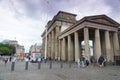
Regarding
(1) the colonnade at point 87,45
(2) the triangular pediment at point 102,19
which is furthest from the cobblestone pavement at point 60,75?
(2) the triangular pediment at point 102,19

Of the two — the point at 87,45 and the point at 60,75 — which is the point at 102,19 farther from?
the point at 60,75

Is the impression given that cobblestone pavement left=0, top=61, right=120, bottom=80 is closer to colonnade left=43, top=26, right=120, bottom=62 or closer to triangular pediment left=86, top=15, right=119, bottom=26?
colonnade left=43, top=26, right=120, bottom=62

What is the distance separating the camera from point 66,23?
51969 millimetres

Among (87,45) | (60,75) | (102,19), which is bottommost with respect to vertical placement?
(60,75)

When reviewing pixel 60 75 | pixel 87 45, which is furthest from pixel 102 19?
pixel 60 75

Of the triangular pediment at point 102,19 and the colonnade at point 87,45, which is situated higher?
the triangular pediment at point 102,19

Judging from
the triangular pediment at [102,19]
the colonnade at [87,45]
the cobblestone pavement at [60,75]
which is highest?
the triangular pediment at [102,19]

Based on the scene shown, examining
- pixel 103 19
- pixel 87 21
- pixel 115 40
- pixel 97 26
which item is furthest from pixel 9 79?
pixel 115 40

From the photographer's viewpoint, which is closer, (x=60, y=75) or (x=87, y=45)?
(x=60, y=75)

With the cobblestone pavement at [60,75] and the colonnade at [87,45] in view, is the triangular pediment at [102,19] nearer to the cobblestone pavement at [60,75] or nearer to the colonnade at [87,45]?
the colonnade at [87,45]

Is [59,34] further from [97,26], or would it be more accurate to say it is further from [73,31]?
[97,26]

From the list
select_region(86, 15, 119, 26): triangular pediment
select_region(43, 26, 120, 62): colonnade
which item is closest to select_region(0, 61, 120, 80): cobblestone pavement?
select_region(43, 26, 120, 62): colonnade

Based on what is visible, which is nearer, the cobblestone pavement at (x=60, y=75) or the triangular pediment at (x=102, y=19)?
the cobblestone pavement at (x=60, y=75)

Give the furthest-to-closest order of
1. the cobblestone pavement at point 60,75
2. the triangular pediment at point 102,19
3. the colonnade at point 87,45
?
1. the triangular pediment at point 102,19
2. the colonnade at point 87,45
3. the cobblestone pavement at point 60,75
